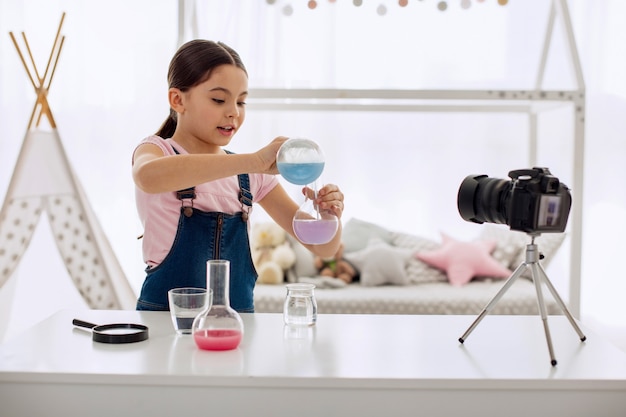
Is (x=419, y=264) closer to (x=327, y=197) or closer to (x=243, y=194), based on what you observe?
(x=243, y=194)

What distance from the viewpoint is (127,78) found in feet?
10.6

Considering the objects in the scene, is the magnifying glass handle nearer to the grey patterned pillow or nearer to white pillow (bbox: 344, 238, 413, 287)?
white pillow (bbox: 344, 238, 413, 287)

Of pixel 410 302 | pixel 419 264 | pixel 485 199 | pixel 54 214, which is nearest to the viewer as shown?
pixel 485 199

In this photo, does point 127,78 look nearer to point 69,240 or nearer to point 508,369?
point 69,240

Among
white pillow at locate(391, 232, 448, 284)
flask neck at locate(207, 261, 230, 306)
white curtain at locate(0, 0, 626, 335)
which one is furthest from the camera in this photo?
white curtain at locate(0, 0, 626, 335)

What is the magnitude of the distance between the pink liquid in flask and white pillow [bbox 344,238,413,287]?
171cm

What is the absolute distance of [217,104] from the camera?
59.6 inches

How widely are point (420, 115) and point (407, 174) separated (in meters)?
0.26

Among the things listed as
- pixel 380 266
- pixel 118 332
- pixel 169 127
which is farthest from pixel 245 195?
pixel 380 266

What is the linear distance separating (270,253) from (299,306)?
1.61m

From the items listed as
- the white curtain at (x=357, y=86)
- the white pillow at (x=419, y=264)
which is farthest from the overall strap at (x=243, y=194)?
the white curtain at (x=357, y=86)

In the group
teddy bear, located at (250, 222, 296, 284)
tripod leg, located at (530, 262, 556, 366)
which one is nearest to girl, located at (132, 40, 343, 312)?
tripod leg, located at (530, 262, 556, 366)

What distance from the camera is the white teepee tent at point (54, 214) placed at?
2.79 meters

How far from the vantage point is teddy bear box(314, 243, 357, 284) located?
2.89 metres
